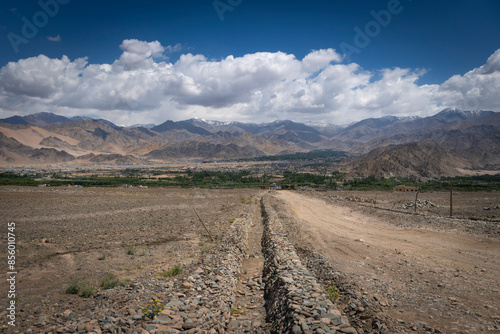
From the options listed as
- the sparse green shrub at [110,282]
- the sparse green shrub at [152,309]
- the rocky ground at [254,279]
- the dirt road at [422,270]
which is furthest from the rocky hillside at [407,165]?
the sparse green shrub at [152,309]

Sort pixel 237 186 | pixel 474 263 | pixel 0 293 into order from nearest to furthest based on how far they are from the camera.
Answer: pixel 0 293 → pixel 474 263 → pixel 237 186

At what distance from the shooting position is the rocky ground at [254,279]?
6.98 meters

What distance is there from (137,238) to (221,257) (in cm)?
753

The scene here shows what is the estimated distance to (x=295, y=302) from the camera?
7.83 metres

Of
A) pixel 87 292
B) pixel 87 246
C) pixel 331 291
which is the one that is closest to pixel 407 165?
pixel 331 291

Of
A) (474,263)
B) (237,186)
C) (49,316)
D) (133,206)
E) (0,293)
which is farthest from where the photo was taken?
(237,186)

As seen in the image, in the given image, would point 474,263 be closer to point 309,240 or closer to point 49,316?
point 309,240

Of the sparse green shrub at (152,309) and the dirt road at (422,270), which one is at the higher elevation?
the sparse green shrub at (152,309)

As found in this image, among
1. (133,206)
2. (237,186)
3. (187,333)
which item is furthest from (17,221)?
(237,186)

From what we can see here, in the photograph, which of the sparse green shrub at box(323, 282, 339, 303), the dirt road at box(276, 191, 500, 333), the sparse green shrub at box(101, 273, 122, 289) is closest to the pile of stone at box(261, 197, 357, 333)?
Result: the sparse green shrub at box(323, 282, 339, 303)

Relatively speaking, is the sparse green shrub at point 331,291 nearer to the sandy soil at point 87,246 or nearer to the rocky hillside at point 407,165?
the sandy soil at point 87,246

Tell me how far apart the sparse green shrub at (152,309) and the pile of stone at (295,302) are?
3283mm

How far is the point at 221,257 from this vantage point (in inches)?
486

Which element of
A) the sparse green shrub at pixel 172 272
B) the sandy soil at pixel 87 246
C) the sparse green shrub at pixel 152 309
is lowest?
the sandy soil at pixel 87 246
